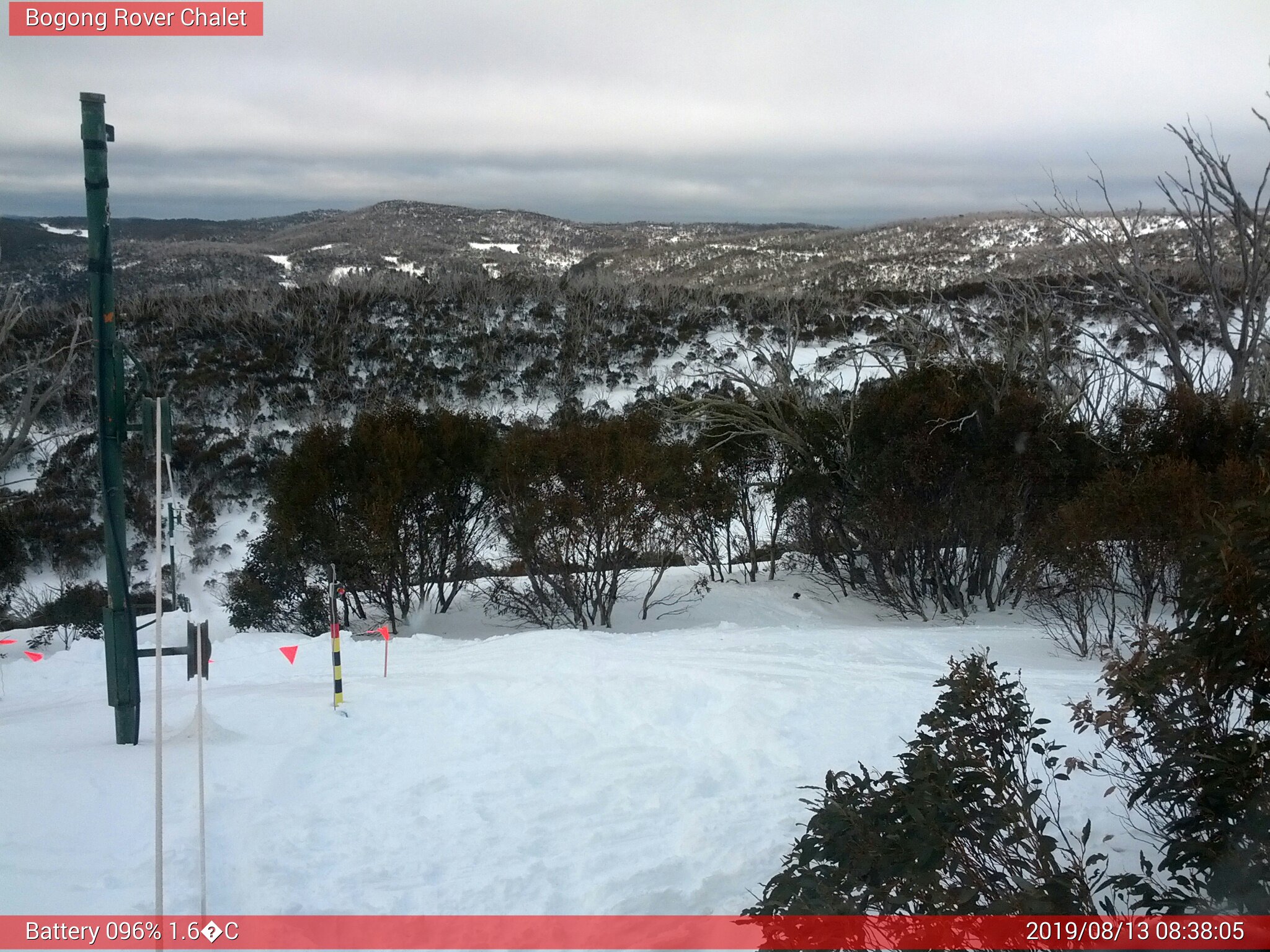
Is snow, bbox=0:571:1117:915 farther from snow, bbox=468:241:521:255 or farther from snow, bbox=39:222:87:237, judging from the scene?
snow, bbox=468:241:521:255

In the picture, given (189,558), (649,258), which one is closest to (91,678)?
(189,558)

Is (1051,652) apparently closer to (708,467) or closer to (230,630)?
(708,467)

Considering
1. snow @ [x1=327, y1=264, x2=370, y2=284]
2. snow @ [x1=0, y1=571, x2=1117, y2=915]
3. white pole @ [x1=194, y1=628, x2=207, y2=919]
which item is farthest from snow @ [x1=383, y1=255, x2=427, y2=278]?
white pole @ [x1=194, y1=628, x2=207, y2=919]

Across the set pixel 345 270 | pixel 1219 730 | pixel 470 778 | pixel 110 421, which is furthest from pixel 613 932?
pixel 345 270

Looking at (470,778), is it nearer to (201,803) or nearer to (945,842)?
(201,803)

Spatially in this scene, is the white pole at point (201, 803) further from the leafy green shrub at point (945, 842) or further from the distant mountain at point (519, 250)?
the distant mountain at point (519, 250)

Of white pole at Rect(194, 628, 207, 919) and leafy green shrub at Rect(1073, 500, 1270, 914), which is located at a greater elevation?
leafy green shrub at Rect(1073, 500, 1270, 914)
